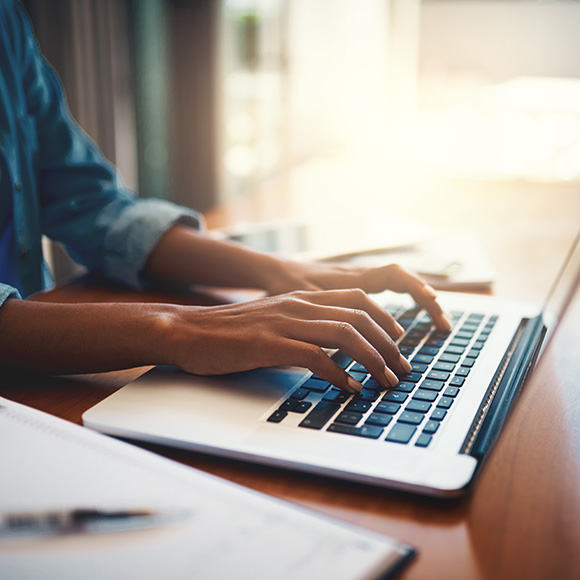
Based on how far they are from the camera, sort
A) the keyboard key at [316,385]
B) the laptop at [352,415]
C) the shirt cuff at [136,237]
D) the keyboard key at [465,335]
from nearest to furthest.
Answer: the laptop at [352,415] → the keyboard key at [316,385] → the keyboard key at [465,335] → the shirt cuff at [136,237]

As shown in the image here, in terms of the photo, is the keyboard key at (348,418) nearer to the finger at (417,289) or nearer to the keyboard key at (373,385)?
the keyboard key at (373,385)

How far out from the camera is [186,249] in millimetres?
909

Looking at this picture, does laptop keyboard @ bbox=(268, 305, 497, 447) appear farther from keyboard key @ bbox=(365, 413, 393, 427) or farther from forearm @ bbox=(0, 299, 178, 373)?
forearm @ bbox=(0, 299, 178, 373)

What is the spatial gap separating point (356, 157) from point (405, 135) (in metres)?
0.43

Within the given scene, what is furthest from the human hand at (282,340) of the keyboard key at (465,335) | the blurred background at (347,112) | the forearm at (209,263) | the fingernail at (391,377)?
the blurred background at (347,112)

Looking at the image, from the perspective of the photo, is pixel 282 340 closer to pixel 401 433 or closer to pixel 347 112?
pixel 401 433

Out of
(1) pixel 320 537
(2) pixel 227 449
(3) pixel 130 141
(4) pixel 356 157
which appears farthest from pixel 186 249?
(3) pixel 130 141

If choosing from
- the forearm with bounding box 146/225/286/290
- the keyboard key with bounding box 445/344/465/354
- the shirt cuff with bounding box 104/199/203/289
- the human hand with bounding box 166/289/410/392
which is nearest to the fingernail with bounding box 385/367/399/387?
the human hand with bounding box 166/289/410/392

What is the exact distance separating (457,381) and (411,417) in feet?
0.30

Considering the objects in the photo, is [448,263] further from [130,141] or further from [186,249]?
[130,141]

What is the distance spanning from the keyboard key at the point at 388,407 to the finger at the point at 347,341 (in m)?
0.03

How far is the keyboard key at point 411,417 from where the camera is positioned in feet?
1.61

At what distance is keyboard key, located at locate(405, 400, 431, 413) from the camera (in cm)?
51

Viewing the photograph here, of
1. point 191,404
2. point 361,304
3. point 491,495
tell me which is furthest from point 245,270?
point 491,495
